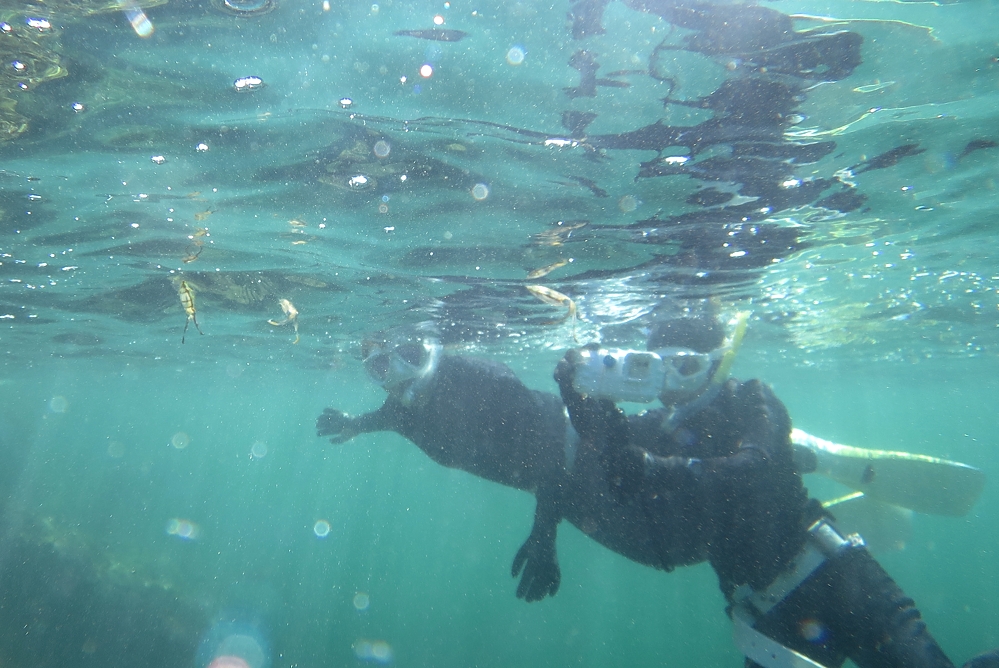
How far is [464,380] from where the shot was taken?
20.3 ft

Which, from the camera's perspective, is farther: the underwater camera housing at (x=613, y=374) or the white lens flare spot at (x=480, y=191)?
the white lens flare spot at (x=480, y=191)

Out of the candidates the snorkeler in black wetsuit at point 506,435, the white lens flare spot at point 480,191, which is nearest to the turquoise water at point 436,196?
the white lens flare spot at point 480,191

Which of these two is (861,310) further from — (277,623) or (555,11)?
(277,623)

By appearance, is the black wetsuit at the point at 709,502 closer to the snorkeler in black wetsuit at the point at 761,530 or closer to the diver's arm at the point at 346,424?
the snorkeler in black wetsuit at the point at 761,530

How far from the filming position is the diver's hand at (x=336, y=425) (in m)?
7.33

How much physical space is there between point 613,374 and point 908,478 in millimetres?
5252

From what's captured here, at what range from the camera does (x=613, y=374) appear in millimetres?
4492

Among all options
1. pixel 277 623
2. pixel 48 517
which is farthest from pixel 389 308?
pixel 277 623

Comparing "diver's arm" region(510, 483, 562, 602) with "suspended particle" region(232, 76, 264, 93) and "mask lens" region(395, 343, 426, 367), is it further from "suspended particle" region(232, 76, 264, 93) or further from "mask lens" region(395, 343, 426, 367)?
"suspended particle" region(232, 76, 264, 93)

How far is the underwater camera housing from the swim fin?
137 inches

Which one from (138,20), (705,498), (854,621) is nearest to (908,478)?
(854,621)

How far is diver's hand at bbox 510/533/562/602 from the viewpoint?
5969 mm

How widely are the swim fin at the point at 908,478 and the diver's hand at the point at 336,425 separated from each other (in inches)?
242

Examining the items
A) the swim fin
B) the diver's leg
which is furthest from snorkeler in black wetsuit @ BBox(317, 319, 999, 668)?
the swim fin
